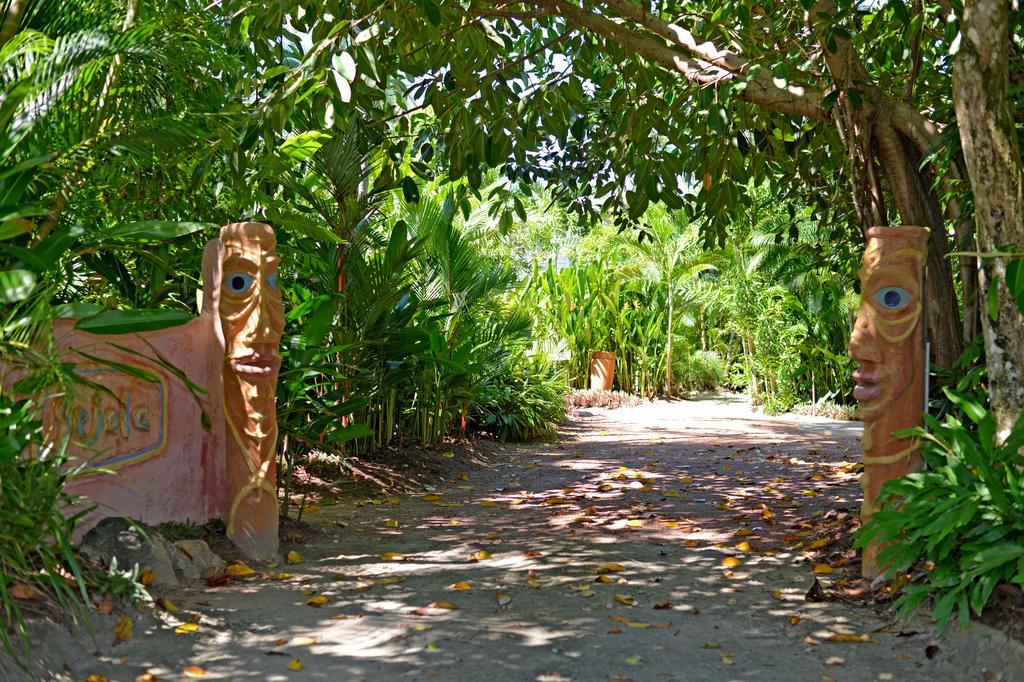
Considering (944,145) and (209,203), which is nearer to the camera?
(944,145)

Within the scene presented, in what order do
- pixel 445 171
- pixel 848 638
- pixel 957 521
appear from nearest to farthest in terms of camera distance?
pixel 957 521, pixel 848 638, pixel 445 171

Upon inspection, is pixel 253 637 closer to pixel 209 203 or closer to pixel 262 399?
pixel 262 399

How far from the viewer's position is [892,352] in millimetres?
4441

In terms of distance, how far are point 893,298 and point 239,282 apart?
3202 millimetres

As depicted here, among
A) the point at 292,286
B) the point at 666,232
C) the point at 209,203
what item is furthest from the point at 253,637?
the point at 666,232

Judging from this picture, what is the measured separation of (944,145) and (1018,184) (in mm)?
722

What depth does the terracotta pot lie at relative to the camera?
15641mm

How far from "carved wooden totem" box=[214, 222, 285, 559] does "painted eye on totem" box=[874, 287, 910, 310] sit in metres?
2.96

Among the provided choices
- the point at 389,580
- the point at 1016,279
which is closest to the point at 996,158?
the point at 1016,279

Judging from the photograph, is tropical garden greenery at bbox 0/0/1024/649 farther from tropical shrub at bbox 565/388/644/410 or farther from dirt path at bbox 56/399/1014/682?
tropical shrub at bbox 565/388/644/410

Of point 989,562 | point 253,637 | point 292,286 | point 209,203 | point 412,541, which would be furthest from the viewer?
point 292,286

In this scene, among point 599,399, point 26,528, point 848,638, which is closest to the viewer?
point 26,528

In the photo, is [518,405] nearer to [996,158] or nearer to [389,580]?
[389,580]

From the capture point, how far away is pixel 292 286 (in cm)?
716
